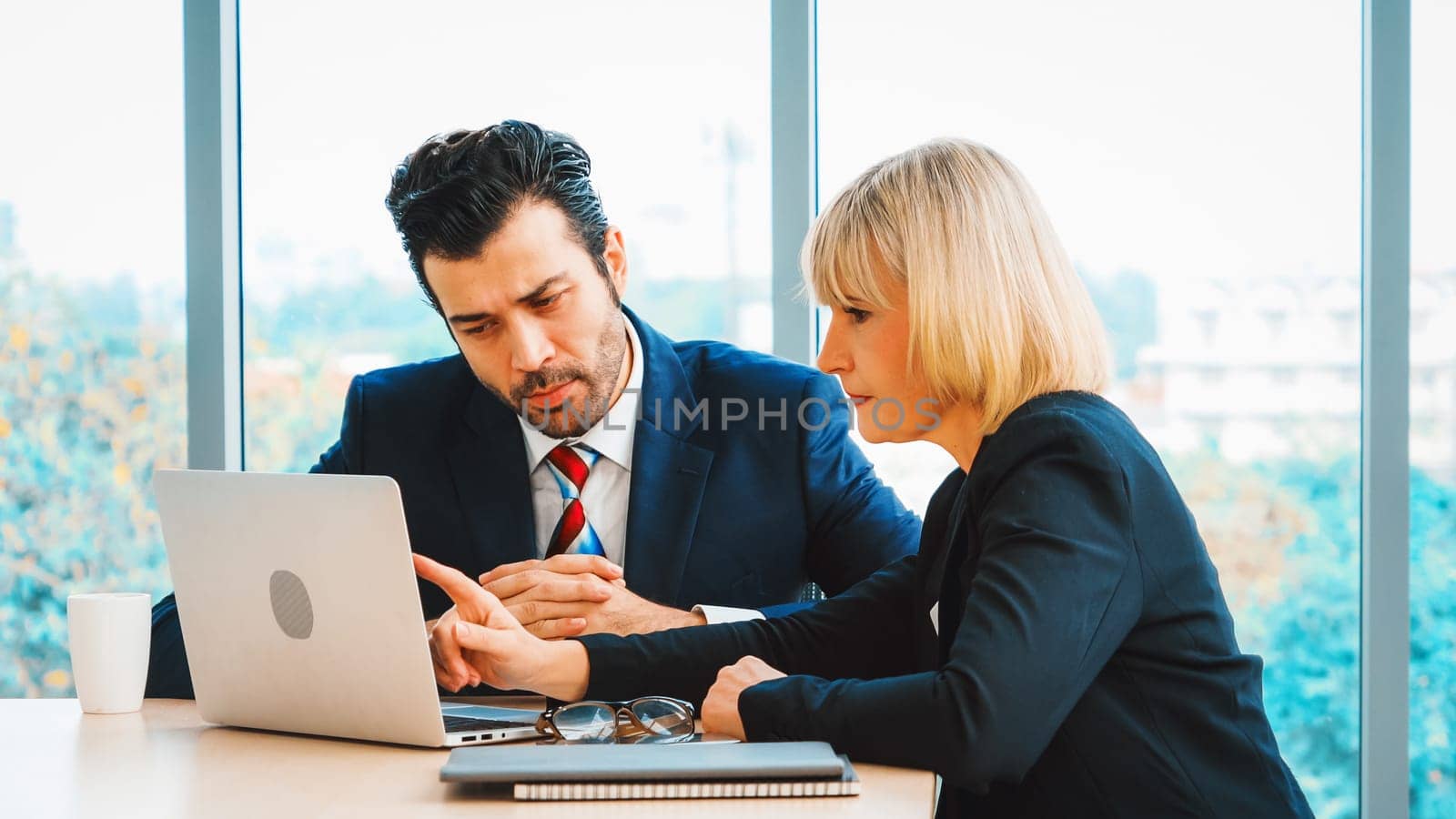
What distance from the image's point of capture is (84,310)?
3092mm

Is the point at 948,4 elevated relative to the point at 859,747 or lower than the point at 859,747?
elevated

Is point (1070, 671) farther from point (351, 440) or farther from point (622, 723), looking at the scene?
point (351, 440)

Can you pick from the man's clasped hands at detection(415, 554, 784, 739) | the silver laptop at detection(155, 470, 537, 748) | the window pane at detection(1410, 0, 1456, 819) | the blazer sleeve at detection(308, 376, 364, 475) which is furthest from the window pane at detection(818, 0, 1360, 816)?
the silver laptop at detection(155, 470, 537, 748)

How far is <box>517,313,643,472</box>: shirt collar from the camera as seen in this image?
213 cm

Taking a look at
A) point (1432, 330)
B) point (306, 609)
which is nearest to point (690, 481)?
point (306, 609)

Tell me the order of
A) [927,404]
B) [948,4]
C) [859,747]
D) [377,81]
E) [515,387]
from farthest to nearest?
[377,81] → [948,4] → [515,387] → [927,404] → [859,747]

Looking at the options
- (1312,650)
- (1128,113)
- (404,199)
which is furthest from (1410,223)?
(404,199)

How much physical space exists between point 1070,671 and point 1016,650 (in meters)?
0.07

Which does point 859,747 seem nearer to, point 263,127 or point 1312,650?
point 1312,650

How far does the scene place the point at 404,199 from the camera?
2.09 m

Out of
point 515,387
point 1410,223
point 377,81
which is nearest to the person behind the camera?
point 515,387

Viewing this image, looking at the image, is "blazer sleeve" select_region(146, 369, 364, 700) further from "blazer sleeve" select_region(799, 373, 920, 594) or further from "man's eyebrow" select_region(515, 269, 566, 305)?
"blazer sleeve" select_region(799, 373, 920, 594)

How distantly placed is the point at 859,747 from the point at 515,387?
1062mm

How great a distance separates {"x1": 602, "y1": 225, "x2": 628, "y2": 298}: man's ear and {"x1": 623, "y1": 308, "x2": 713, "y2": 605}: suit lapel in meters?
0.18
